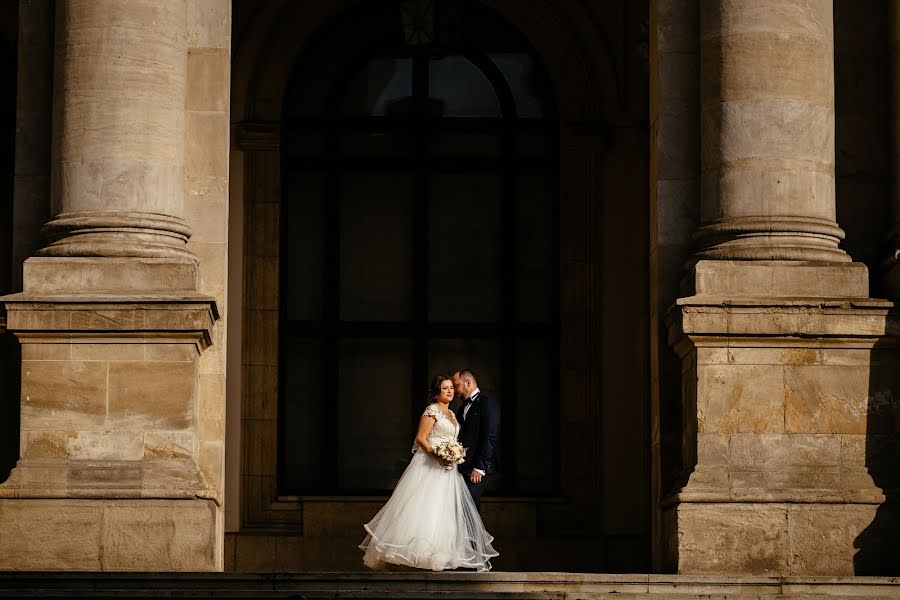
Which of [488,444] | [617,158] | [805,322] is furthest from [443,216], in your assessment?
[805,322]

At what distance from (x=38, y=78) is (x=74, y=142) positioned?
1.18 metres

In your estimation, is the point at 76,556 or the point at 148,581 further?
the point at 76,556

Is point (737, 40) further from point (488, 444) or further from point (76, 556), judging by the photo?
point (76, 556)

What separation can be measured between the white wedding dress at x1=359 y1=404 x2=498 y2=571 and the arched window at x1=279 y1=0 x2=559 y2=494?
5.44 meters

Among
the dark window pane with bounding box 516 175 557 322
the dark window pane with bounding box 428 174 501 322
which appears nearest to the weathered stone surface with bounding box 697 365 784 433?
the dark window pane with bounding box 516 175 557 322

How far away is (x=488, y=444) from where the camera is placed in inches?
809

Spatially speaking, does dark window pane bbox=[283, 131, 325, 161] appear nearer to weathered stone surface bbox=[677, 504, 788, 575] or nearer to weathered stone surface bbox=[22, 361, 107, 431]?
weathered stone surface bbox=[22, 361, 107, 431]

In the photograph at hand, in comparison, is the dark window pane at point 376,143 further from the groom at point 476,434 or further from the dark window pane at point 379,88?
the groom at point 476,434

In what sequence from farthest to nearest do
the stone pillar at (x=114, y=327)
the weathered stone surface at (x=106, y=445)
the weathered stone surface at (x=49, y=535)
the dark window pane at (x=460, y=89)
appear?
1. the dark window pane at (x=460, y=89)
2. the weathered stone surface at (x=106, y=445)
3. the stone pillar at (x=114, y=327)
4. the weathered stone surface at (x=49, y=535)

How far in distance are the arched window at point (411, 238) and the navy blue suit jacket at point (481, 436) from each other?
5138mm

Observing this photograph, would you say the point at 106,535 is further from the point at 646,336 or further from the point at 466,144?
the point at 466,144

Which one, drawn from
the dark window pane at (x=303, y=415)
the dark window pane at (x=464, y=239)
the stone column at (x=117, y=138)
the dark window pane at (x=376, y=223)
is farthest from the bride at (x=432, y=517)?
the dark window pane at (x=376, y=223)

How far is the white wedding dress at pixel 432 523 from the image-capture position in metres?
19.9

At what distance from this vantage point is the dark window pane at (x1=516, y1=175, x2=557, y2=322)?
1033 inches
